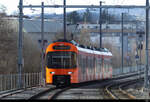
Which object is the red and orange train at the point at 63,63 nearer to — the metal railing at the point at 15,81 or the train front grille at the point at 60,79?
the train front grille at the point at 60,79

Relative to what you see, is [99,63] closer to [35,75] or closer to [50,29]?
[35,75]

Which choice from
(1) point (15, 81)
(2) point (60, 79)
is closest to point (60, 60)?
(2) point (60, 79)

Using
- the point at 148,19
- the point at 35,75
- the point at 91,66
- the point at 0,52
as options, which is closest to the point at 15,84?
the point at 35,75

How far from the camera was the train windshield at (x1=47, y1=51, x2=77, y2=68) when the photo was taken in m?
27.2

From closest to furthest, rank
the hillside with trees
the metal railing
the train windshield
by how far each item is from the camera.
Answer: the metal railing → the train windshield → the hillside with trees

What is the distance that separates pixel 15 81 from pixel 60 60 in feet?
11.0

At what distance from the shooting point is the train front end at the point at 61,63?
2728cm

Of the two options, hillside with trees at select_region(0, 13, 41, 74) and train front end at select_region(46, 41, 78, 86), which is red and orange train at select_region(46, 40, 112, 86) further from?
hillside with trees at select_region(0, 13, 41, 74)

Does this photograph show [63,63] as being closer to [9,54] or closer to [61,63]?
[61,63]

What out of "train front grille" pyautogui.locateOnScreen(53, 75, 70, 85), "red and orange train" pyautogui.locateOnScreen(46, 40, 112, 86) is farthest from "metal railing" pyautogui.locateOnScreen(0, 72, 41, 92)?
"train front grille" pyautogui.locateOnScreen(53, 75, 70, 85)

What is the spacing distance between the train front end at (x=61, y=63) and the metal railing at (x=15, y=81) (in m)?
1.80

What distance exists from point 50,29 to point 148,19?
4587cm

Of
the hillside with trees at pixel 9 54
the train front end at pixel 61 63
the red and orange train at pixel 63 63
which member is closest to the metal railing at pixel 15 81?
the red and orange train at pixel 63 63

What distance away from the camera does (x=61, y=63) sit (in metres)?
27.2
